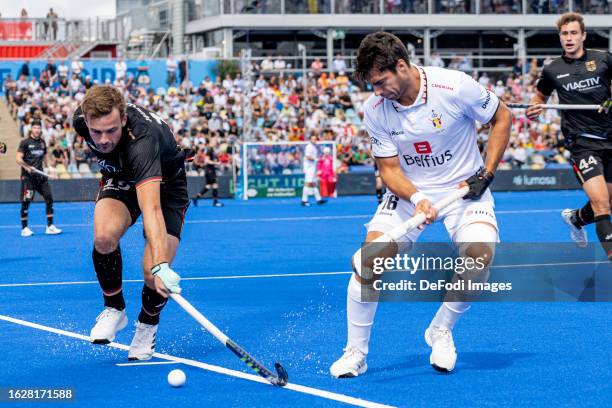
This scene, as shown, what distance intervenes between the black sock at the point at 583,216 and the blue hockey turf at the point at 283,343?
177cm

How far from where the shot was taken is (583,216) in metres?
10.8

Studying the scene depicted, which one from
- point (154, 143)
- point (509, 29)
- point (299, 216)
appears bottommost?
point (299, 216)

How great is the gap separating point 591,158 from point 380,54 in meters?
4.75

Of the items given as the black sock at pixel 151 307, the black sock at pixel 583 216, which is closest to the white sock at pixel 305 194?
the black sock at pixel 583 216

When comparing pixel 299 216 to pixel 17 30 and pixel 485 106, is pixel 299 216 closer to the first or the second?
pixel 485 106

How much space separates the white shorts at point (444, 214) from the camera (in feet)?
21.6

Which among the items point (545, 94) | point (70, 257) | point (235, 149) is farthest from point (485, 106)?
point (235, 149)

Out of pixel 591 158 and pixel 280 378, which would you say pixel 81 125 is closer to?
pixel 280 378

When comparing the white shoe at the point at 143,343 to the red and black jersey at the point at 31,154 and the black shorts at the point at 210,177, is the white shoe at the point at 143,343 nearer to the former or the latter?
the red and black jersey at the point at 31,154

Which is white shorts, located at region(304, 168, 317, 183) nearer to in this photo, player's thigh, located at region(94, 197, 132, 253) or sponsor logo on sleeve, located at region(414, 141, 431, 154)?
player's thigh, located at region(94, 197, 132, 253)

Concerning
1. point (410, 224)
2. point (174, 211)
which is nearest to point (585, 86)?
point (410, 224)

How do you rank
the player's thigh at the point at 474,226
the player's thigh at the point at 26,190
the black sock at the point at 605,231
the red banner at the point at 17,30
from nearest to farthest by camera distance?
the player's thigh at the point at 474,226, the black sock at the point at 605,231, the player's thigh at the point at 26,190, the red banner at the point at 17,30

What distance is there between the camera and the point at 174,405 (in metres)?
5.68

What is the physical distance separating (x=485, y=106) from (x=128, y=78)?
27.6 m
